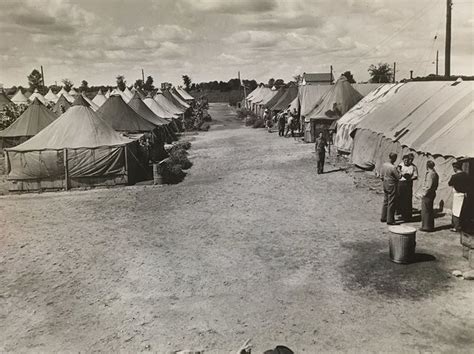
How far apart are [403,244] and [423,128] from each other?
24.7 ft

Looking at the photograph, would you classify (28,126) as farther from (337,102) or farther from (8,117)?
(337,102)

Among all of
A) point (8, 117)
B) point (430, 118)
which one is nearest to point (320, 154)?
point (430, 118)

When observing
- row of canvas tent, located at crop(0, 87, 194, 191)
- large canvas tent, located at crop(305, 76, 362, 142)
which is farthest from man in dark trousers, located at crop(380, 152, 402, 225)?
large canvas tent, located at crop(305, 76, 362, 142)

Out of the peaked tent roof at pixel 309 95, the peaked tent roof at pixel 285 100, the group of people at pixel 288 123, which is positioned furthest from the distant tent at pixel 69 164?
the peaked tent roof at pixel 285 100

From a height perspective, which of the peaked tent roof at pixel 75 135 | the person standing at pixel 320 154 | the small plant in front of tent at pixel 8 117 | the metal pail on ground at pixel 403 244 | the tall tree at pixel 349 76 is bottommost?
the metal pail on ground at pixel 403 244

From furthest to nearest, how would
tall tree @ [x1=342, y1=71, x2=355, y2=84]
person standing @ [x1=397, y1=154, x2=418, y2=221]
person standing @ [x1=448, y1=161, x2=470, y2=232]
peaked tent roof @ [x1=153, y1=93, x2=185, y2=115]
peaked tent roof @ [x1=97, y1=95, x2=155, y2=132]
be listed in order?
tall tree @ [x1=342, y1=71, x2=355, y2=84], peaked tent roof @ [x1=153, y1=93, x2=185, y2=115], peaked tent roof @ [x1=97, y1=95, x2=155, y2=132], person standing @ [x1=397, y1=154, x2=418, y2=221], person standing @ [x1=448, y1=161, x2=470, y2=232]

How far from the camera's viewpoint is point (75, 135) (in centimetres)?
1956

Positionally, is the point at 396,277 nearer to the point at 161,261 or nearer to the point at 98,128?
the point at 161,261

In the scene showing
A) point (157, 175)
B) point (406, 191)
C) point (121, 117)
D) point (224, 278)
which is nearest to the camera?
point (224, 278)

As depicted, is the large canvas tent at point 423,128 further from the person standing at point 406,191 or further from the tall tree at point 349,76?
the tall tree at point 349,76

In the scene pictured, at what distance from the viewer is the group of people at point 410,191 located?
35.7 feet

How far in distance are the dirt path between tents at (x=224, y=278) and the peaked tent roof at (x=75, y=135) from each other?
12.6 feet

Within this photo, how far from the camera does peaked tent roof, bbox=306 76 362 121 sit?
2877cm

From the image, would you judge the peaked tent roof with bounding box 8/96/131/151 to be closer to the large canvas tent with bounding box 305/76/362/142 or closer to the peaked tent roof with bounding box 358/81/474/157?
the peaked tent roof with bounding box 358/81/474/157
